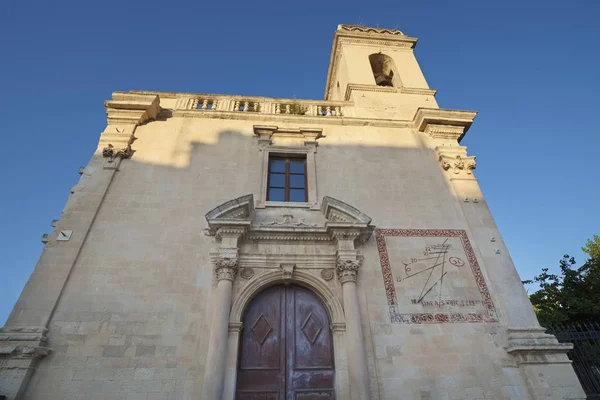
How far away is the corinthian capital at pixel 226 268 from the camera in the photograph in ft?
20.7

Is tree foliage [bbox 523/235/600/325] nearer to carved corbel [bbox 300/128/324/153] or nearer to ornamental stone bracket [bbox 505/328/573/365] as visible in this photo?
ornamental stone bracket [bbox 505/328/573/365]

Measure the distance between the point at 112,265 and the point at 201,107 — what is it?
5234 mm

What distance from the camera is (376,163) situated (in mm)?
8773

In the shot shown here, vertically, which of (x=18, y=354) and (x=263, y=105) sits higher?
(x=263, y=105)

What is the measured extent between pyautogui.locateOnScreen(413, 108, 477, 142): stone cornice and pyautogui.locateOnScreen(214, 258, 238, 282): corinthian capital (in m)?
6.68

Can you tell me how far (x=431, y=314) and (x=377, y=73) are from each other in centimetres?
1013

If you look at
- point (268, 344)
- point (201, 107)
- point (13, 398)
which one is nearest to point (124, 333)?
point (13, 398)

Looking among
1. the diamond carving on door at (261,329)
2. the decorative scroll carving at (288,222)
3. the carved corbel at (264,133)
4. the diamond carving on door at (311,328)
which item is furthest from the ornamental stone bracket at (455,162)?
the diamond carving on door at (261,329)

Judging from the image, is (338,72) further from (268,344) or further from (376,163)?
(268,344)

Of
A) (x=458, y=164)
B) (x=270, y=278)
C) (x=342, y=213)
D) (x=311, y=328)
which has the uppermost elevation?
(x=458, y=164)

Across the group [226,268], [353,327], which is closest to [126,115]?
[226,268]

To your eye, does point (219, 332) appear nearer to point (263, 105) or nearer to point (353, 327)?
point (353, 327)

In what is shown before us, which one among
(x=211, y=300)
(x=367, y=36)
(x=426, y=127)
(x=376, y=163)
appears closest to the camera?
(x=211, y=300)

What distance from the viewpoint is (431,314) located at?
21.2ft
